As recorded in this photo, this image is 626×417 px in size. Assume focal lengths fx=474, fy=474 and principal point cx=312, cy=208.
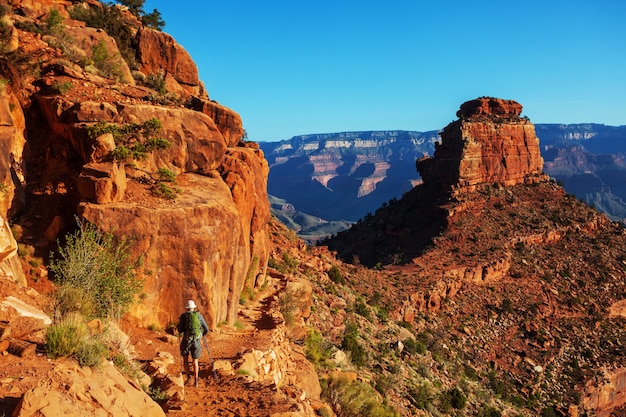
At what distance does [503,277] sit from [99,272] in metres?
43.1

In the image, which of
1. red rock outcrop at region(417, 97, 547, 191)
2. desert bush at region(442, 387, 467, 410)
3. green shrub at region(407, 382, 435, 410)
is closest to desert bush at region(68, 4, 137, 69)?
green shrub at region(407, 382, 435, 410)

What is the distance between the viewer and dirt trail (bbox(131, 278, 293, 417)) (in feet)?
32.0

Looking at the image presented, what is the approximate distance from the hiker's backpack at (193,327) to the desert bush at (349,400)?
5338 millimetres

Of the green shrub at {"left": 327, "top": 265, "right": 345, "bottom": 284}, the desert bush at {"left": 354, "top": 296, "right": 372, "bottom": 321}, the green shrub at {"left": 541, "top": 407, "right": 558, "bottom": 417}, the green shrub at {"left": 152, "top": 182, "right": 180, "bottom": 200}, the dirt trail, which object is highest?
the green shrub at {"left": 152, "top": 182, "right": 180, "bottom": 200}

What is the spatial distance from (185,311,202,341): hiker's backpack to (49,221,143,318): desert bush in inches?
65.8

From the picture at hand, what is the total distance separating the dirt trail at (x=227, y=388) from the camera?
9758 mm

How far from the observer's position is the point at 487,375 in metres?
32.6

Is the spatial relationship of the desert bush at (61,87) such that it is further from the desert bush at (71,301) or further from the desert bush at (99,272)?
the desert bush at (71,301)

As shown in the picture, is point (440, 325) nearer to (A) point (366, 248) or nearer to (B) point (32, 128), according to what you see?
(A) point (366, 248)

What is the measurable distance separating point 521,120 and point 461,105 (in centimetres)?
852

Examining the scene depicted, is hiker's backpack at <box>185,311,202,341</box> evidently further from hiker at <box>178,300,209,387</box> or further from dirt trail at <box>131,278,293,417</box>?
dirt trail at <box>131,278,293,417</box>

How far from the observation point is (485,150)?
60594mm

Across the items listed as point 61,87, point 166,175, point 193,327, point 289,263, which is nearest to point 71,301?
point 193,327

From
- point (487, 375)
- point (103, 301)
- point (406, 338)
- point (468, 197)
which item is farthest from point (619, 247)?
point (103, 301)
